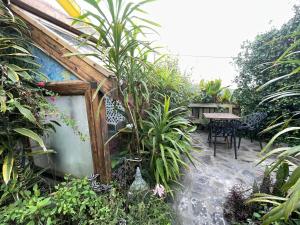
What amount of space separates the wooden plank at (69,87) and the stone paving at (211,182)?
1.77 m

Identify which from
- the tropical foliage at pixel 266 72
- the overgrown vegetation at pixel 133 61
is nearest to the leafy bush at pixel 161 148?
the overgrown vegetation at pixel 133 61

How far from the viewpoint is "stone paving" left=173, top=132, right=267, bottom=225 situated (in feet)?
6.33

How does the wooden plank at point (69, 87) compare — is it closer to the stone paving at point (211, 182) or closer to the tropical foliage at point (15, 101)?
the tropical foliage at point (15, 101)

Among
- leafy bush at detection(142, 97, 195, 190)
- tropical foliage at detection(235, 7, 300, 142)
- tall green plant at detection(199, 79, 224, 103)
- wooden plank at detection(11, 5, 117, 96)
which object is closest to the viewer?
wooden plank at detection(11, 5, 117, 96)

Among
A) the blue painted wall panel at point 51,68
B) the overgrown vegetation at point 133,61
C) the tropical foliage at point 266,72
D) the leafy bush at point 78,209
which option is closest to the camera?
the leafy bush at point 78,209

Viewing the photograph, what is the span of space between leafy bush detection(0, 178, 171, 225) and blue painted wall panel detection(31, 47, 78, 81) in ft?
3.75

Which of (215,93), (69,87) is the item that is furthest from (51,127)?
(215,93)

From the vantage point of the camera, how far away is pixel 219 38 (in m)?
6.33

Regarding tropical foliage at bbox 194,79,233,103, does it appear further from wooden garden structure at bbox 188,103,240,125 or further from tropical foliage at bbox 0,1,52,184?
tropical foliage at bbox 0,1,52,184

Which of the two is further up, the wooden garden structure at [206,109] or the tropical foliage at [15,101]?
the tropical foliage at [15,101]

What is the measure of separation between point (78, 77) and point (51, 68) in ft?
1.39

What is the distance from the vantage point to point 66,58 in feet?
5.78

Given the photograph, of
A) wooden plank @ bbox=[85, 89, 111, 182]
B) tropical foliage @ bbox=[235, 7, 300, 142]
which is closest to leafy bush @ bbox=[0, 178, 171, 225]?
wooden plank @ bbox=[85, 89, 111, 182]

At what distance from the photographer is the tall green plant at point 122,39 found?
1497 millimetres
